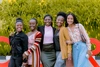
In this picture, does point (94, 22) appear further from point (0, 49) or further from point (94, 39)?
point (0, 49)

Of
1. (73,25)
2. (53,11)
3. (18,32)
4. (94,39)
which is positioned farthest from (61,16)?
(53,11)

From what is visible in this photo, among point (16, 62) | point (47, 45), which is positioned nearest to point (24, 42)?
point (16, 62)

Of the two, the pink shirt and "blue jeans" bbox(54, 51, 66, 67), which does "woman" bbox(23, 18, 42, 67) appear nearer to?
the pink shirt

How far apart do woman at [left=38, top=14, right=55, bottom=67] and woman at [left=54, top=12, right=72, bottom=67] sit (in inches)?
4.3

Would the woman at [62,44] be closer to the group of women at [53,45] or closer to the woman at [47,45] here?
the group of women at [53,45]

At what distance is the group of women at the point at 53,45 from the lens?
7293 mm

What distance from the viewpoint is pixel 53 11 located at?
398 inches

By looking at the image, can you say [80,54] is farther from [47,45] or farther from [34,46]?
[34,46]

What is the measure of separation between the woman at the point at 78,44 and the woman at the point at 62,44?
0.39 ft

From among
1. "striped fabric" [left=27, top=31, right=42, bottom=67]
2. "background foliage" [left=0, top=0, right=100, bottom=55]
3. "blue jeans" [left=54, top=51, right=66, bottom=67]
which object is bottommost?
"blue jeans" [left=54, top=51, right=66, bottom=67]

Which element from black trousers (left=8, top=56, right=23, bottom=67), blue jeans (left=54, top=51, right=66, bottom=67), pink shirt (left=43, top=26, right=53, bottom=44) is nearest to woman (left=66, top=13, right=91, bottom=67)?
blue jeans (left=54, top=51, right=66, bottom=67)

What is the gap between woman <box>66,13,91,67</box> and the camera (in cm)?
726

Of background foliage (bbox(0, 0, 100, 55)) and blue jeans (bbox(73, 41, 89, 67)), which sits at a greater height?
background foliage (bbox(0, 0, 100, 55))

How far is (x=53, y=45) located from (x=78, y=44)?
2.07 ft
